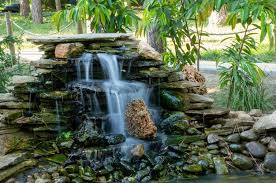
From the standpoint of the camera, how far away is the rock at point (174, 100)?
6.79 m

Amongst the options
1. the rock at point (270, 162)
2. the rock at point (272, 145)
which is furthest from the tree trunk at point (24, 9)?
the rock at point (270, 162)

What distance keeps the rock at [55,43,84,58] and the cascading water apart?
0.10 meters

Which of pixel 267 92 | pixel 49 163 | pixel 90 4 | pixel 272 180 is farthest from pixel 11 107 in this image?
pixel 267 92

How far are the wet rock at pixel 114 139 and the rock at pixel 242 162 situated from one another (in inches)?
54.0

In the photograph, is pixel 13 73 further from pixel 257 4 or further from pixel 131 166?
pixel 257 4

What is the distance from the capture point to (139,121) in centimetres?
634

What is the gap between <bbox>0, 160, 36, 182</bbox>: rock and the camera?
17.9 feet

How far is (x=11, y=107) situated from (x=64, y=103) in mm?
658

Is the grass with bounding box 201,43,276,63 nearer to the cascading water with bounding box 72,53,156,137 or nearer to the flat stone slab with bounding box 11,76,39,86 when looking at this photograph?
the cascading water with bounding box 72,53,156,137

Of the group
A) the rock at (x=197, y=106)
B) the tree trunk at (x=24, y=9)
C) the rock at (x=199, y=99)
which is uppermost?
the tree trunk at (x=24, y=9)

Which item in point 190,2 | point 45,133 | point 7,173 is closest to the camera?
point 7,173

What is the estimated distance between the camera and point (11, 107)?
6.38m

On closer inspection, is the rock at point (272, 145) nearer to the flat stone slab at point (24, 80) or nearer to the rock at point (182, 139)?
the rock at point (182, 139)

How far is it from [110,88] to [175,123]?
0.95 meters
